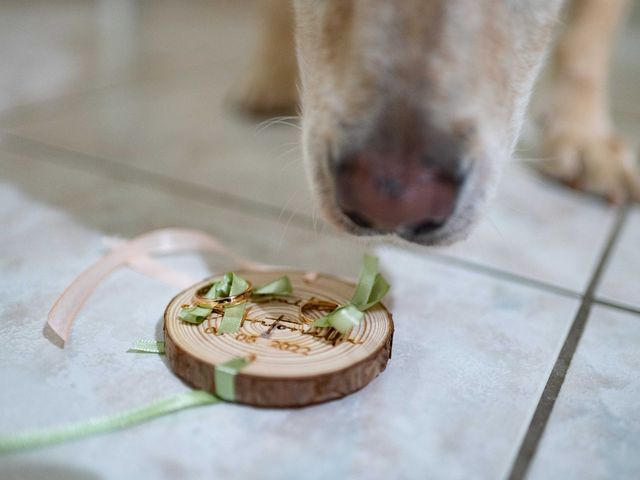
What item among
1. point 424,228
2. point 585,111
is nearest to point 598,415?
point 424,228

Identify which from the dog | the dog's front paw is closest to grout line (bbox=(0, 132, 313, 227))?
the dog

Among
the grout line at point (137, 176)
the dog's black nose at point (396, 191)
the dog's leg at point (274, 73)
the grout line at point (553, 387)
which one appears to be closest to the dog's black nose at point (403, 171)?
the dog's black nose at point (396, 191)

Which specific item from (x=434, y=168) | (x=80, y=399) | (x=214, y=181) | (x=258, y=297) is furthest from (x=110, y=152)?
(x=434, y=168)

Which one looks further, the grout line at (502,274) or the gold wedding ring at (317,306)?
the grout line at (502,274)

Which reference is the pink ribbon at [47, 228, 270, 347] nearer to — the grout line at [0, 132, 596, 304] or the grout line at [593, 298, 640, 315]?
the grout line at [0, 132, 596, 304]

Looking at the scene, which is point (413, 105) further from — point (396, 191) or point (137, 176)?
point (137, 176)

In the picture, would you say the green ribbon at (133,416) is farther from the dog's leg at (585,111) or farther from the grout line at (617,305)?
the dog's leg at (585,111)
